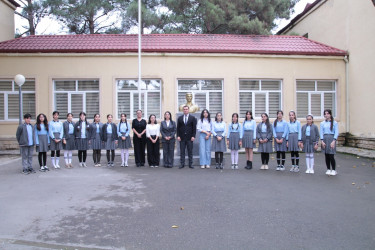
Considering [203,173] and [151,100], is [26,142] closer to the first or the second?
[203,173]

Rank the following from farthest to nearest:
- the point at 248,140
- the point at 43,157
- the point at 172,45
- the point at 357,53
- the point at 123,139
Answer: the point at 172,45 → the point at 357,53 → the point at 123,139 → the point at 248,140 → the point at 43,157

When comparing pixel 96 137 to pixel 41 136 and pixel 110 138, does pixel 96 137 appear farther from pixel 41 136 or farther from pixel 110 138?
pixel 41 136

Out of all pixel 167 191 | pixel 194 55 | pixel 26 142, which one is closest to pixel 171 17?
pixel 194 55

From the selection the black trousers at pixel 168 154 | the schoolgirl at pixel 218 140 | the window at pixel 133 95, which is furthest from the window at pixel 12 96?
the schoolgirl at pixel 218 140

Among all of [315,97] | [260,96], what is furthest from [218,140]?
[315,97]

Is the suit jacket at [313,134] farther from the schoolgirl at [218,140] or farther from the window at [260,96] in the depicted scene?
the window at [260,96]

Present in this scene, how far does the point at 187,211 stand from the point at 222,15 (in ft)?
60.4

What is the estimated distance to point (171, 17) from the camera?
2161 centimetres

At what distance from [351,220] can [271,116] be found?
1099 centimetres

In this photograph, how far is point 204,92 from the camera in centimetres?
1498

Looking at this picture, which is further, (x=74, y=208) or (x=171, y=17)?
(x=171, y=17)

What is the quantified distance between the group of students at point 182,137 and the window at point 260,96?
6020 mm

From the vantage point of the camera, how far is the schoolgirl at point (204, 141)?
9.33 metres

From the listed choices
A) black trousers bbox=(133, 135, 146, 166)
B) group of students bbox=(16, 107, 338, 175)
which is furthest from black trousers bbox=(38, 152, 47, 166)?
black trousers bbox=(133, 135, 146, 166)
